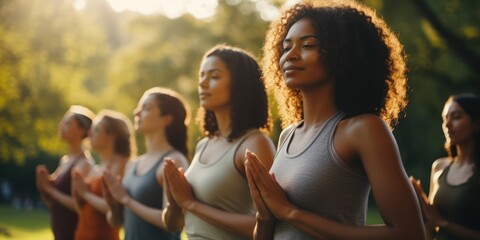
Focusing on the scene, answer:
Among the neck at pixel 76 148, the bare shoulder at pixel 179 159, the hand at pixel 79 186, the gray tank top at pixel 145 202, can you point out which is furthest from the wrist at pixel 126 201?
the neck at pixel 76 148

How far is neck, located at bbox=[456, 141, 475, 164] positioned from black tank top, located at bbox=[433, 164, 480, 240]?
0.76ft

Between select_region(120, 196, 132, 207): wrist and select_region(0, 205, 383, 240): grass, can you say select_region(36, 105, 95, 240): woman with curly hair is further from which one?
select_region(0, 205, 383, 240): grass

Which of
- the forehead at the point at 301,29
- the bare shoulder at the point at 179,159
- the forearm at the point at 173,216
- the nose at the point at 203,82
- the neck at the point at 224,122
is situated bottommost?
the forearm at the point at 173,216

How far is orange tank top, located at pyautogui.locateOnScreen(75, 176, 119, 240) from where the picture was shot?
264 inches

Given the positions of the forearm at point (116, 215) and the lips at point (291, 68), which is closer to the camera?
the lips at point (291, 68)

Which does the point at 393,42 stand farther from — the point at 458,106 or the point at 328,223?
the point at 458,106

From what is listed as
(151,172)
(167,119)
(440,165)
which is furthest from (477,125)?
Result: (151,172)

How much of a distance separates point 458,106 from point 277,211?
3.28 metres

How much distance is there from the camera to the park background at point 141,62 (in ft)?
45.5

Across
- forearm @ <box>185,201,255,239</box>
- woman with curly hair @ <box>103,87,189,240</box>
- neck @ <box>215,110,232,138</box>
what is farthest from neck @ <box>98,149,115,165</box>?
forearm @ <box>185,201,255,239</box>

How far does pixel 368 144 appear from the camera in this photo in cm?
264

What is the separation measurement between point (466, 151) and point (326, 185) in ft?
10.5

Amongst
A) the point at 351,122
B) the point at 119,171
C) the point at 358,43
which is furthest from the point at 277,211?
the point at 119,171

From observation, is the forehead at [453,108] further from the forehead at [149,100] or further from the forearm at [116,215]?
the forearm at [116,215]
